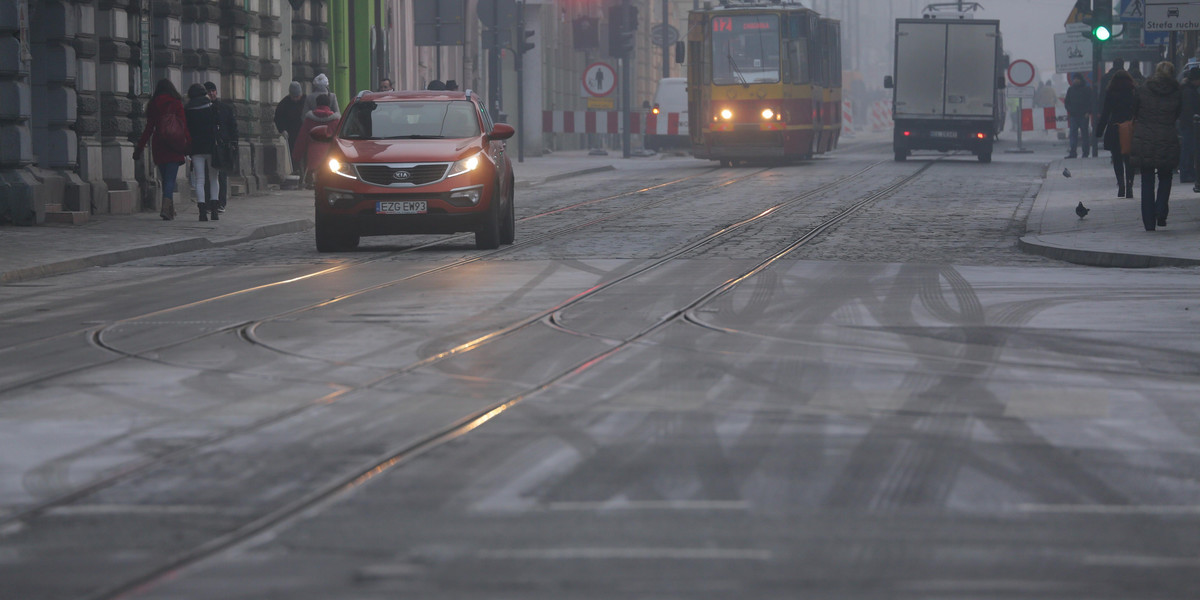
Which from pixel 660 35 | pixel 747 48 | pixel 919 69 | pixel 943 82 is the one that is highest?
pixel 660 35

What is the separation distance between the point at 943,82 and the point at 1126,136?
73.8 feet

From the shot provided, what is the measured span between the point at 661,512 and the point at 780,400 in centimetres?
237

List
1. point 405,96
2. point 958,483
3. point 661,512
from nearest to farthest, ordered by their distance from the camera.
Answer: point 661,512
point 958,483
point 405,96

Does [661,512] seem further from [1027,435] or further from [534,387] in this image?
[534,387]

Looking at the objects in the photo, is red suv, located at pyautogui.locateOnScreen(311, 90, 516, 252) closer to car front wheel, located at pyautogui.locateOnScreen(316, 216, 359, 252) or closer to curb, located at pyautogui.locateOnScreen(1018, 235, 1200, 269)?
car front wheel, located at pyautogui.locateOnScreen(316, 216, 359, 252)

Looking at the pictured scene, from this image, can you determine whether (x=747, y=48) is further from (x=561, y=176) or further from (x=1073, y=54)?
(x=1073, y=54)

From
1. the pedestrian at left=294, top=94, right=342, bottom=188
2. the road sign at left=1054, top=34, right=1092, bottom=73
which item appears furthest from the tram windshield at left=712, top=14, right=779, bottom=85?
the pedestrian at left=294, top=94, right=342, bottom=188

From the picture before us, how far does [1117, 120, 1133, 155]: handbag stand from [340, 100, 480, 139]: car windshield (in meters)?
6.39

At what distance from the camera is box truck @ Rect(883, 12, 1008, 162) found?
133 ft

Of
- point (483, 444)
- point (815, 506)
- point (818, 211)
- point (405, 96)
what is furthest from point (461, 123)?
point (815, 506)

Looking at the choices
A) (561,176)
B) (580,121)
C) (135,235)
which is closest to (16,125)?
(135,235)

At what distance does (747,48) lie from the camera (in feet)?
125

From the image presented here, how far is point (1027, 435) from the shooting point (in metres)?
6.95

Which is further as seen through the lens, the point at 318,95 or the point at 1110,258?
the point at 318,95
